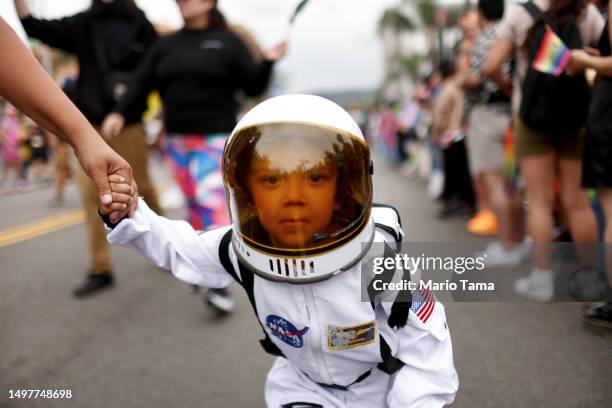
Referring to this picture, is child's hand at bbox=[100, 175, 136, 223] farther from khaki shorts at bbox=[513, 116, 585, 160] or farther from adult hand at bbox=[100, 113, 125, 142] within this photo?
khaki shorts at bbox=[513, 116, 585, 160]

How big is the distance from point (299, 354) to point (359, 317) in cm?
25

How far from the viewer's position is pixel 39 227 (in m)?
5.95

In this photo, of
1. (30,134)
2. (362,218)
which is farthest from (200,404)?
(30,134)

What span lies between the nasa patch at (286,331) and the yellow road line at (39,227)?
4.62 metres

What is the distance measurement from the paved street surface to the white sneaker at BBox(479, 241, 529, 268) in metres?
0.66

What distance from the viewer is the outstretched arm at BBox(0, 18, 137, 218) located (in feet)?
4.26

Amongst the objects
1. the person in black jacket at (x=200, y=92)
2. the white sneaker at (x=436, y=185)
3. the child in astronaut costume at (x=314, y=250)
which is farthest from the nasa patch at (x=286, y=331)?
the white sneaker at (x=436, y=185)

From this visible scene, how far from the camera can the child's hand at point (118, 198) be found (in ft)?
4.47

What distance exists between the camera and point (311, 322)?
1.44 metres

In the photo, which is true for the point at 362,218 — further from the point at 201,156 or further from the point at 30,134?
the point at 30,134

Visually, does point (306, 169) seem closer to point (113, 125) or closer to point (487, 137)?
point (113, 125)

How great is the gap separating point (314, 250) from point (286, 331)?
1.00 ft

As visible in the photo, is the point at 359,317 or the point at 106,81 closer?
the point at 359,317

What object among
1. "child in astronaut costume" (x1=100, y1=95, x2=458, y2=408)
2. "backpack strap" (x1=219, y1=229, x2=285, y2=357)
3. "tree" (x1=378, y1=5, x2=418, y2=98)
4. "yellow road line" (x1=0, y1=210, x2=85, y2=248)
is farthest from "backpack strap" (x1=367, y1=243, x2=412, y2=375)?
"tree" (x1=378, y1=5, x2=418, y2=98)
